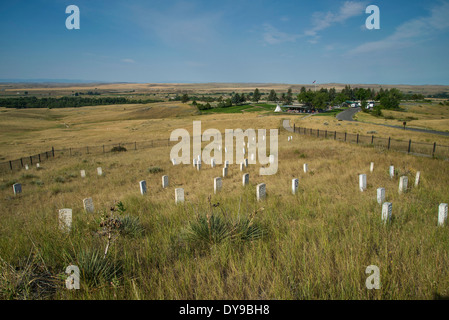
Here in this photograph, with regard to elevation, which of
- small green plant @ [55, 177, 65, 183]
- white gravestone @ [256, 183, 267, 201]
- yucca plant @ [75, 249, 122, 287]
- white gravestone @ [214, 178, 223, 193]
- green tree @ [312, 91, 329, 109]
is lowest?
small green plant @ [55, 177, 65, 183]

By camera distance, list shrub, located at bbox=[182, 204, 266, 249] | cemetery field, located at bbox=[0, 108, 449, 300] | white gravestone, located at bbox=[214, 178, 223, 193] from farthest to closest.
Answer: white gravestone, located at bbox=[214, 178, 223, 193], shrub, located at bbox=[182, 204, 266, 249], cemetery field, located at bbox=[0, 108, 449, 300]

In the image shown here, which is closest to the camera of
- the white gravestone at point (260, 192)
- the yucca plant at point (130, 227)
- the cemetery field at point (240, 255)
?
the cemetery field at point (240, 255)

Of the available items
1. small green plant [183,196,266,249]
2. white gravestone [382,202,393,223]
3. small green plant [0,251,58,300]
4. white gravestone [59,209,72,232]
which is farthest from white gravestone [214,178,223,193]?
small green plant [0,251,58,300]

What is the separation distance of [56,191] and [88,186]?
1446 mm

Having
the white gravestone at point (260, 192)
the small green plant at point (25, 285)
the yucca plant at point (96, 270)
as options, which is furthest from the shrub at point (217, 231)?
the white gravestone at point (260, 192)

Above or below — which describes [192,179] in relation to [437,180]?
below

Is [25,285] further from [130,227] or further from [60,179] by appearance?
[60,179]

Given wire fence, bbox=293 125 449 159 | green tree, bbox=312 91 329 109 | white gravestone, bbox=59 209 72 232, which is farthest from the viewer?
green tree, bbox=312 91 329 109

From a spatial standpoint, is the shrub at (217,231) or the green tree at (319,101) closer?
the shrub at (217,231)

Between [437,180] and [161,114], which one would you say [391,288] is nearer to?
[437,180]

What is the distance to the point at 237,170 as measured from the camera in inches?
578

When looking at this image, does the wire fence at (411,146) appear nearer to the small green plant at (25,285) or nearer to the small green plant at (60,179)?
the small green plant at (25,285)

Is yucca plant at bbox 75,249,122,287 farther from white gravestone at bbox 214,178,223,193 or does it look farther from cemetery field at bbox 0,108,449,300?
white gravestone at bbox 214,178,223,193
